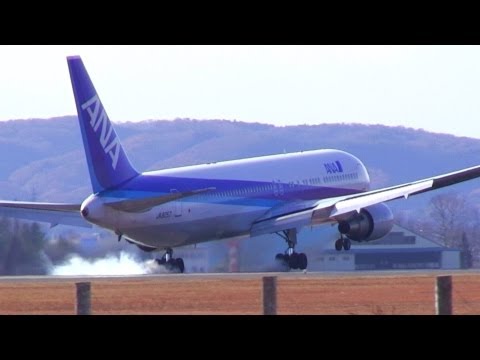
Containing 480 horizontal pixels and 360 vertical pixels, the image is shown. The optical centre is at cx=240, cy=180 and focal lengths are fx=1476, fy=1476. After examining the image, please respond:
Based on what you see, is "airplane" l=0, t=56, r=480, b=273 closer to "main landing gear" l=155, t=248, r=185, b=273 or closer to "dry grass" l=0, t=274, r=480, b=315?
"main landing gear" l=155, t=248, r=185, b=273

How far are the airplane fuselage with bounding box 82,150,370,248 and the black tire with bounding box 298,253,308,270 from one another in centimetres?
262

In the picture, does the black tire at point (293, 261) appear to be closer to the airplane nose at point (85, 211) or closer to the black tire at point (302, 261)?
the black tire at point (302, 261)

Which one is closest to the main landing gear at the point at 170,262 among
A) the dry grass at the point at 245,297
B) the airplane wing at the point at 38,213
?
the airplane wing at the point at 38,213

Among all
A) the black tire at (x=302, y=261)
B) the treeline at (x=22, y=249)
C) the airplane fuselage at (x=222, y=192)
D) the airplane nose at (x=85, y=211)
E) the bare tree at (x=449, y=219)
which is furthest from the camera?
the bare tree at (x=449, y=219)

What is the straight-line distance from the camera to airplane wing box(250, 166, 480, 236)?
49.8 meters

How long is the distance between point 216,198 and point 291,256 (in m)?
3.20

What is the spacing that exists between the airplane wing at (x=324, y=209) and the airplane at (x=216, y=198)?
0.11 feet

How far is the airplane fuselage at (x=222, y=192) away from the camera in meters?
45.4

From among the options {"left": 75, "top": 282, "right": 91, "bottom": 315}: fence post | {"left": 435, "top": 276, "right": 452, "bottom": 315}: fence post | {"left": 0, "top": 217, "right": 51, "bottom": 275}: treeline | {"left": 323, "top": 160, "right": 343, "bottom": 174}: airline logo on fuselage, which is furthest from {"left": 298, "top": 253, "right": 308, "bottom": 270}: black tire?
{"left": 435, "top": 276, "right": 452, "bottom": 315}: fence post

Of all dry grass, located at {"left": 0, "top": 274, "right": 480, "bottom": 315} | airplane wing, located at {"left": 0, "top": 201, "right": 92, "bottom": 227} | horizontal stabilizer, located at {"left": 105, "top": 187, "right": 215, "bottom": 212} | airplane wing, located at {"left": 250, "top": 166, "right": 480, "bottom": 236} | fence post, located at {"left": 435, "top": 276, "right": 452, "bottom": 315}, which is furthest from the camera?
airplane wing, located at {"left": 0, "top": 201, "right": 92, "bottom": 227}

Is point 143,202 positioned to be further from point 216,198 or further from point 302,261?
point 302,261

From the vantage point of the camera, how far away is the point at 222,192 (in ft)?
162
